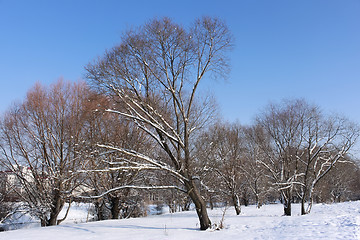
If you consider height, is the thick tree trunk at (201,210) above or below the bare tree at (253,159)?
below

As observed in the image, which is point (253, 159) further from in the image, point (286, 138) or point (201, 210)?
point (201, 210)

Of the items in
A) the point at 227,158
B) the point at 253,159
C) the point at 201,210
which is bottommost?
the point at 201,210

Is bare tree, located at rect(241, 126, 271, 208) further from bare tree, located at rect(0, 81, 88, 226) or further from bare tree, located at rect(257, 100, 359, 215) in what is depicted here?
bare tree, located at rect(0, 81, 88, 226)

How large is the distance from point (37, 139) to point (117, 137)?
14.9 feet

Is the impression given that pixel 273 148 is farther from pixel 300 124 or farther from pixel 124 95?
pixel 124 95

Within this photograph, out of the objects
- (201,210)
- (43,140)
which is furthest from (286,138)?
(43,140)

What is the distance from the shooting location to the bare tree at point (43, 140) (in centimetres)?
1463

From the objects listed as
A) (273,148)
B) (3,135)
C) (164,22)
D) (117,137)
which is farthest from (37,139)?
(273,148)

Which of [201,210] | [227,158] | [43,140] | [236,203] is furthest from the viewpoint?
[227,158]

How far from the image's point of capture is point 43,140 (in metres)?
14.8

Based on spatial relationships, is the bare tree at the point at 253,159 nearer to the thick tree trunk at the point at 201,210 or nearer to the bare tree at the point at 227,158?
the bare tree at the point at 227,158

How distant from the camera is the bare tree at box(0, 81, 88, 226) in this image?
48.0 ft

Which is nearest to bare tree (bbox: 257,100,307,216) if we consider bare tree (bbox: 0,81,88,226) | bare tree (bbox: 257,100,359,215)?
bare tree (bbox: 257,100,359,215)

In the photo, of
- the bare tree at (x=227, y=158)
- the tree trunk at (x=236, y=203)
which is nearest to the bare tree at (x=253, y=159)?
the bare tree at (x=227, y=158)
